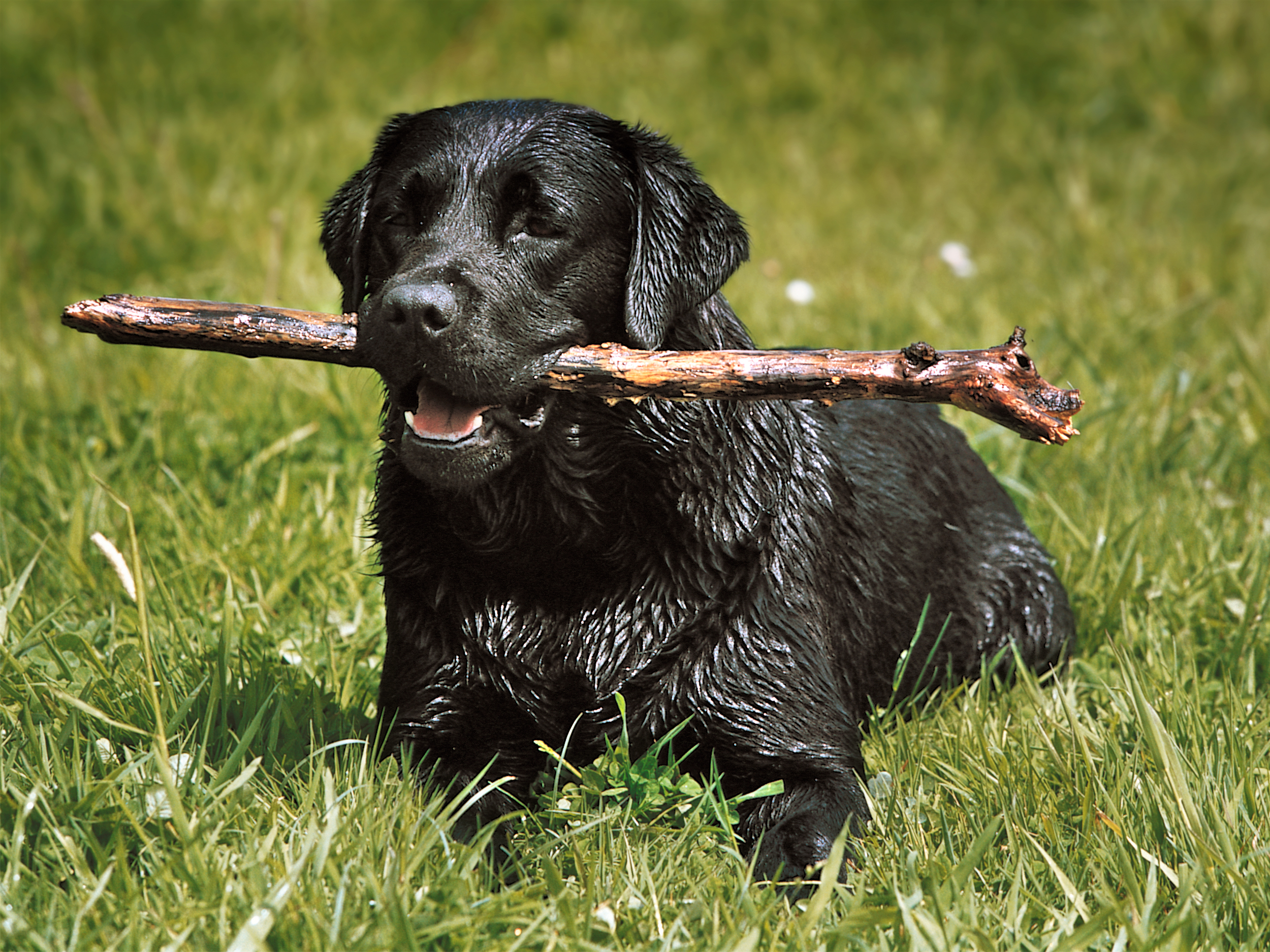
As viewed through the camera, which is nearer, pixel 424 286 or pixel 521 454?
pixel 424 286

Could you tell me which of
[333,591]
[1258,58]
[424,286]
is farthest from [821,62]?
[424,286]

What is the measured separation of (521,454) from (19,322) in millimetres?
4074

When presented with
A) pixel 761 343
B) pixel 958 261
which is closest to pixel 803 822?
pixel 761 343

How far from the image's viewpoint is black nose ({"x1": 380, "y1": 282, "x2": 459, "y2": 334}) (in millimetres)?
2590

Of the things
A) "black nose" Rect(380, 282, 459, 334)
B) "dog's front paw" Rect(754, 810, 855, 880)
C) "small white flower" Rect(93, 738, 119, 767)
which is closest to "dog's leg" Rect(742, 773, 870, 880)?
"dog's front paw" Rect(754, 810, 855, 880)

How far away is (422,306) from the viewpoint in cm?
259

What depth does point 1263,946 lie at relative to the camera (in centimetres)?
245

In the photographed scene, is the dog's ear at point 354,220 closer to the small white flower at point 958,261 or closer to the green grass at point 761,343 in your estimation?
the green grass at point 761,343

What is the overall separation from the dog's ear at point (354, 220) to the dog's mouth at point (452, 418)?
473mm

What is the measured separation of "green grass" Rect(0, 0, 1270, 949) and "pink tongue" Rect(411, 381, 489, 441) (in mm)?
669

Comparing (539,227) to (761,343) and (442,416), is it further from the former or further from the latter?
(761,343)

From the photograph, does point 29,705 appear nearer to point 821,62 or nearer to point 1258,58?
point 821,62

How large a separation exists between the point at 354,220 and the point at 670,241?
2.57 ft

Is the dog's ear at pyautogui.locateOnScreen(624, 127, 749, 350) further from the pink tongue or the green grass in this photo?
the green grass
